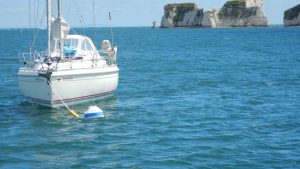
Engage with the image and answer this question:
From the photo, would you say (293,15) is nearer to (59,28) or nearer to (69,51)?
(69,51)

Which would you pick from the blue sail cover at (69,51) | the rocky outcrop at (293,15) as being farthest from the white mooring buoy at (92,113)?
the rocky outcrop at (293,15)

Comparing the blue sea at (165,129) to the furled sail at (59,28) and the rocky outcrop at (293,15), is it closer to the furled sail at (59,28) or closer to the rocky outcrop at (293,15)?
the furled sail at (59,28)

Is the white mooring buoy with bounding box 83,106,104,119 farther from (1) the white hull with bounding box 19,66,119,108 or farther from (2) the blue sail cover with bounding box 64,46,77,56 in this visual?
(2) the blue sail cover with bounding box 64,46,77,56

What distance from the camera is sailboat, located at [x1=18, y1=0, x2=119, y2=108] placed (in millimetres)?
20875

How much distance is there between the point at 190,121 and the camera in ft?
64.0

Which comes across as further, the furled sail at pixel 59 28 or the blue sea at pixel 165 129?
the furled sail at pixel 59 28

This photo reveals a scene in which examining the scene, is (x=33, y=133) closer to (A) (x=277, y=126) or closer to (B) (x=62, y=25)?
(B) (x=62, y=25)

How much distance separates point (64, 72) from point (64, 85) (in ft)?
1.76

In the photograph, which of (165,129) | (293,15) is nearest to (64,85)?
(165,129)

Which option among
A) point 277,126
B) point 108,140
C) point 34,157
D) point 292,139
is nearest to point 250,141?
point 292,139

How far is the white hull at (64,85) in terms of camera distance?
2081 centimetres

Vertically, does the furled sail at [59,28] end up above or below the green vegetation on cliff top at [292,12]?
below

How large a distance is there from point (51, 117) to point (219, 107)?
7229 mm

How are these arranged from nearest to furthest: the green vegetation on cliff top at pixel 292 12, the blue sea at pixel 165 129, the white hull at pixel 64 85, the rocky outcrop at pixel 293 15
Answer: the blue sea at pixel 165 129 → the white hull at pixel 64 85 → the green vegetation on cliff top at pixel 292 12 → the rocky outcrop at pixel 293 15
